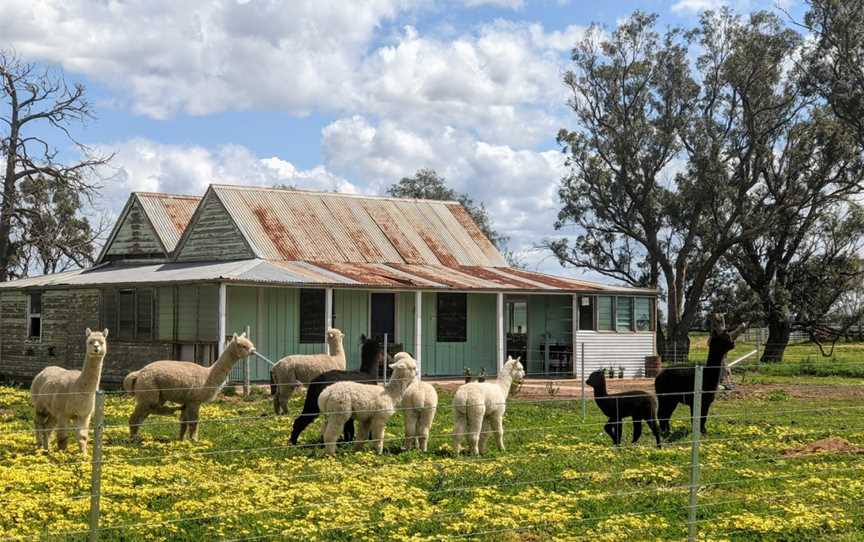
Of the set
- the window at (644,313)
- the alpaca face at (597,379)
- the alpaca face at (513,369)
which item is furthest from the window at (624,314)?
the alpaca face at (513,369)

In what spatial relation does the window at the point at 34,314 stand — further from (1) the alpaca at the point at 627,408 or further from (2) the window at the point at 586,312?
(1) the alpaca at the point at 627,408

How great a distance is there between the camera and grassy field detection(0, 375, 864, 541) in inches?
354

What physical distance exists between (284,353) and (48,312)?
8.81 metres

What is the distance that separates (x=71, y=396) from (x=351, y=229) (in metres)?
19.8

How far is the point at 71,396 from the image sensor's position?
12781 mm

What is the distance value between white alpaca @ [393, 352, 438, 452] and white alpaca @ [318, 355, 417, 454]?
135 millimetres

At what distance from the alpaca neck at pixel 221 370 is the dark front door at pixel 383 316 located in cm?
1381

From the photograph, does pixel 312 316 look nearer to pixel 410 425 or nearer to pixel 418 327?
pixel 418 327

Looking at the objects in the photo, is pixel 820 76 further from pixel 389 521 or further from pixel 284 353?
pixel 389 521

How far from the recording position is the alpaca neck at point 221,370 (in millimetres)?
14602

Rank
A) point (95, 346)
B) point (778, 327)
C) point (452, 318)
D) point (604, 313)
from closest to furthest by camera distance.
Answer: point (95, 346)
point (452, 318)
point (604, 313)
point (778, 327)

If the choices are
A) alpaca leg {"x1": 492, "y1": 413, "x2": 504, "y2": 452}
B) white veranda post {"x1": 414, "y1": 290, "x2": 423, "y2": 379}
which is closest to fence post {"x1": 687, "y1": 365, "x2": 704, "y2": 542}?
alpaca leg {"x1": 492, "y1": 413, "x2": 504, "y2": 452}

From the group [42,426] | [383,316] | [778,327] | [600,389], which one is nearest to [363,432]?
[600,389]

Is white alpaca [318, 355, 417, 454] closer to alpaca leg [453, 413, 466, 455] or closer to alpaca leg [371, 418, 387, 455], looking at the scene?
alpaca leg [371, 418, 387, 455]
